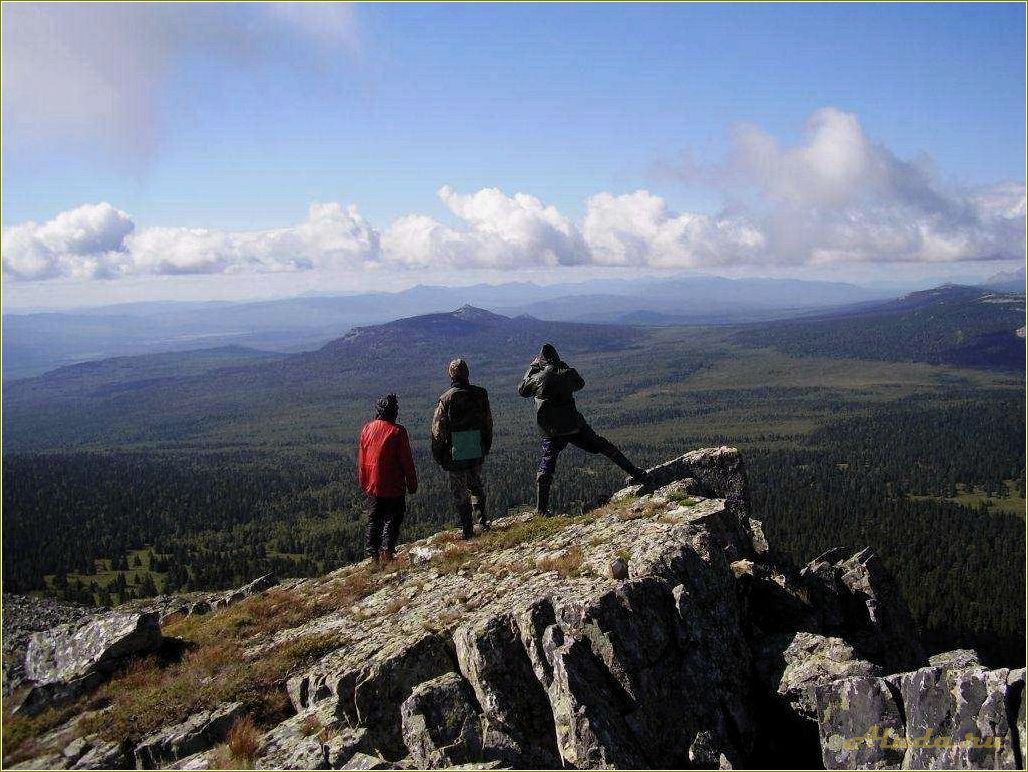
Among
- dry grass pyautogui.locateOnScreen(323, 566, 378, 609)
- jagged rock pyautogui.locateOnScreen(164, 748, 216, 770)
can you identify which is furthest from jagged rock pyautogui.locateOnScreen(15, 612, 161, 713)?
dry grass pyautogui.locateOnScreen(323, 566, 378, 609)

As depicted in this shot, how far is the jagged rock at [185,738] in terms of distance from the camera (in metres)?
12.6

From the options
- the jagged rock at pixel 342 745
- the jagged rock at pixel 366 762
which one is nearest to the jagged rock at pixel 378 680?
the jagged rock at pixel 342 745

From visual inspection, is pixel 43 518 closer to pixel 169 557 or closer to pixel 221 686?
pixel 169 557

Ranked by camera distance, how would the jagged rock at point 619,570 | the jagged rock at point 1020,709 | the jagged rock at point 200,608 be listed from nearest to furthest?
the jagged rock at point 1020,709, the jagged rock at point 619,570, the jagged rock at point 200,608

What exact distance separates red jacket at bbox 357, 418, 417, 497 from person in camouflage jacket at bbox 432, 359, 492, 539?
111cm

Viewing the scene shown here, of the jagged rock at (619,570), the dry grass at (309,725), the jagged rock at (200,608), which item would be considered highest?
the jagged rock at (619,570)

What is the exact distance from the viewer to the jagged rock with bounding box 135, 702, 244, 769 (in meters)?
12.6

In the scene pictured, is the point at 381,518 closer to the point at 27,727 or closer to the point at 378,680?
the point at 378,680

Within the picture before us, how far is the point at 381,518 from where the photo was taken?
2155 centimetres

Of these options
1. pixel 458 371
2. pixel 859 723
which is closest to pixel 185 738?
pixel 458 371

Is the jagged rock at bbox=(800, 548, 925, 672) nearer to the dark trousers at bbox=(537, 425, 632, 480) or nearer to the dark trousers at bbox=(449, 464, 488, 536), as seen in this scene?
the dark trousers at bbox=(537, 425, 632, 480)

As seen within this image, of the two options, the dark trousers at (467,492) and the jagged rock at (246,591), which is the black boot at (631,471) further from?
the jagged rock at (246,591)

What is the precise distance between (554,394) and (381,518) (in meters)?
7.43

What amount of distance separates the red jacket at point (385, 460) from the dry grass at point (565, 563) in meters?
5.66
